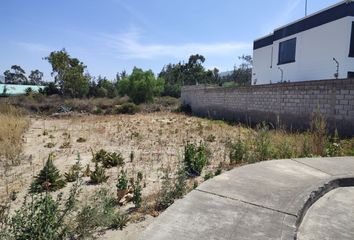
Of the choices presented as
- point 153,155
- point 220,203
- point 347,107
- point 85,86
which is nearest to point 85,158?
point 153,155

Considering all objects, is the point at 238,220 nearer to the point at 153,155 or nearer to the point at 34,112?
the point at 153,155

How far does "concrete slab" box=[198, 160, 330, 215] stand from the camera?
11.1 feet

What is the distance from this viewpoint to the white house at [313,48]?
18.7 metres

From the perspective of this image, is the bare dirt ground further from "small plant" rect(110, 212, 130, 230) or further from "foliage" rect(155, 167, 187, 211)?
"foliage" rect(155, 167, 187, 211)

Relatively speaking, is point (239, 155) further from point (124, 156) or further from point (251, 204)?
point (124, 156)

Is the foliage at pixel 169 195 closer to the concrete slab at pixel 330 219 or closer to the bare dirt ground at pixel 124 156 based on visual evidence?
the bare dirt ground at pixel 124 156

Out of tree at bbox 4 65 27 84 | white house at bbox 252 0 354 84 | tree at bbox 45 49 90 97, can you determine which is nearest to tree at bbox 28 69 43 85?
tree at bbox 4 65 27 84

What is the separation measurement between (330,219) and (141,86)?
30986 millimetres

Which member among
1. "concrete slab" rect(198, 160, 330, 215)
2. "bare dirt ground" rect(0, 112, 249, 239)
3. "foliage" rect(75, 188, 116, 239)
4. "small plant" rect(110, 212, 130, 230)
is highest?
"concrete slab" rect(198, 160, 330, 215)

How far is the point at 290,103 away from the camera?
12.6 metres

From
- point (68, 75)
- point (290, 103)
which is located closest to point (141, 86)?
point (68, 75)

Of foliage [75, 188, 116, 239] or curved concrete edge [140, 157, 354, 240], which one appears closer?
curved concrete edge [140, 157, 354, 240]

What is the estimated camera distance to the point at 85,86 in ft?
127

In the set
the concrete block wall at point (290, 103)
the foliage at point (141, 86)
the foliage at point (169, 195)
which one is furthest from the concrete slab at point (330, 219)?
the foliage at point (141, 86)
